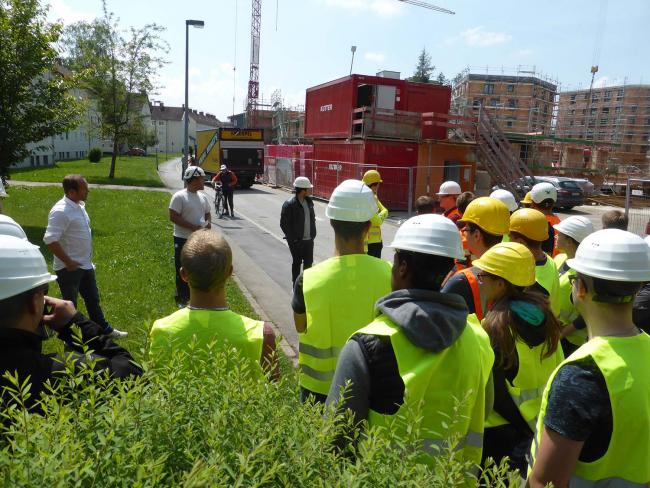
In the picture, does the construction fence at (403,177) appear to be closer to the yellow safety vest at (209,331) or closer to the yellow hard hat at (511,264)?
the yellow hard hat at (511,264)

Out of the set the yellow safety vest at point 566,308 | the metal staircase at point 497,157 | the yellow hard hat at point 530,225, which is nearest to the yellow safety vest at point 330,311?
the yellow hard hat at point 530,225

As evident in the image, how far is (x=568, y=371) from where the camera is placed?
6.09 feet

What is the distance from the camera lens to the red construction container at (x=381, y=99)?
23016 millimetres

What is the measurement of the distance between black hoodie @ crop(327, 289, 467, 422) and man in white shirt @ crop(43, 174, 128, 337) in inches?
161

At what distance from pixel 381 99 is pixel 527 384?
21.6 m

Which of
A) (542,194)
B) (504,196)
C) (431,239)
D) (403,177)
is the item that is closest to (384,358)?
(431,239)

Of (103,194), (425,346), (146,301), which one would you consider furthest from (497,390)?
(103,194)

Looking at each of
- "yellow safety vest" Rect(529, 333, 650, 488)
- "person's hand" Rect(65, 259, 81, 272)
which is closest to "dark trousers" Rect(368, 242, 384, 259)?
"person's hand" Rect(65, 259, 81, 272)

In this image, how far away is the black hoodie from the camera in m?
1.90

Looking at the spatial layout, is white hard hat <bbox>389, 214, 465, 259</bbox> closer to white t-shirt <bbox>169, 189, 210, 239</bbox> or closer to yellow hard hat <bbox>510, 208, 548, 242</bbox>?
yellow hard hat <bbox>510, 208, 548, 242</bbox>

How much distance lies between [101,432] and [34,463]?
16 centimetres

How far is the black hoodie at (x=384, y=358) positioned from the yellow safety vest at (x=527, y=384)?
841 mm

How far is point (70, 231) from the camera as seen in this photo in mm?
5535

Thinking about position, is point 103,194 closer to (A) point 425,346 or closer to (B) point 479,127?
(B) point 479,127
